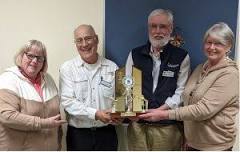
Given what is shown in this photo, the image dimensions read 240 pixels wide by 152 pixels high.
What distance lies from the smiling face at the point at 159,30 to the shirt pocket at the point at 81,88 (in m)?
0.57

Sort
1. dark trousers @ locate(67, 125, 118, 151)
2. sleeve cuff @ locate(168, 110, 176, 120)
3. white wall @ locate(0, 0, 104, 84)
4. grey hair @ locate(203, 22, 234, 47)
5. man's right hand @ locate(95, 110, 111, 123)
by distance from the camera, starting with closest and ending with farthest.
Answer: grey hair @ locate(203, 22, 234, 47), sleeve cuff @ locate(168, 110, 176, 120), man's right hand @ locate(95, 110, 111, 123), dark trousers @ locate(67, 125, 118, 151), white wall @ locate(0, 0, 104, 84)

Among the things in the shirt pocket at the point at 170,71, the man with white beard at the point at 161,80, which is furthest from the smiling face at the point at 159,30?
the shirt pocket at the point at 170,71

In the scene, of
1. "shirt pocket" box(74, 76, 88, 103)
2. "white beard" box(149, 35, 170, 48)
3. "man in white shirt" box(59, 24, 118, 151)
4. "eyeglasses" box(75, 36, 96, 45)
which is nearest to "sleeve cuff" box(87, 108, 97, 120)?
"man in white shirt" box(59, 24, 118, 151)

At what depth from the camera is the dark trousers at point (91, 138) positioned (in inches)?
93.7

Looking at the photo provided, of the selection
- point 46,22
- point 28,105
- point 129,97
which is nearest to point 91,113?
point 129,97

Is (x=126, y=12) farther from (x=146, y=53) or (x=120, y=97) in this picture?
(x=120, y=97)

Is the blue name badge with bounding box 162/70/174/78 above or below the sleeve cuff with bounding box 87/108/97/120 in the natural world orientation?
above

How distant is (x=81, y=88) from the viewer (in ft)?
7.73

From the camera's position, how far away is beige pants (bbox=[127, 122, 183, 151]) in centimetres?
231

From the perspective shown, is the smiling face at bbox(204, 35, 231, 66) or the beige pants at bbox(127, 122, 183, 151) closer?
the smiling face at bbox(204, 35, 231, 66)

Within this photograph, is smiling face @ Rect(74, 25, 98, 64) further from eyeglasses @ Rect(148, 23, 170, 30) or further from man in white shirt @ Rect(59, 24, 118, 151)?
eyeglasses @ Rect(148, 23, 170, 30)

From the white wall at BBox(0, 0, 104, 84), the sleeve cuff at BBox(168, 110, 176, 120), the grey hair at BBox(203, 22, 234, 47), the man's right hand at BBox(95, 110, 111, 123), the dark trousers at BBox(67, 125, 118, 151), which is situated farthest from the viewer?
the white wall at BBox(0, 0, 104, 84)

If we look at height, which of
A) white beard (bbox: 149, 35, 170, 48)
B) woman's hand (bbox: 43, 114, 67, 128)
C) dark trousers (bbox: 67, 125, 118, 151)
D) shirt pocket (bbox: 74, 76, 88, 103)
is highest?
white beard (bbox: 149, 35, 170, 48)

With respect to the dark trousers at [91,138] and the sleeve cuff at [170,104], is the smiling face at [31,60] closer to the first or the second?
the dark trousers at [91,138]
